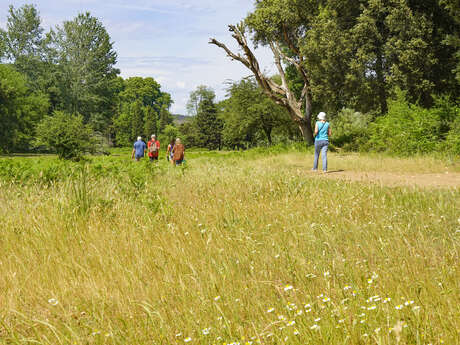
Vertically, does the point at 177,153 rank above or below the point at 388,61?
below

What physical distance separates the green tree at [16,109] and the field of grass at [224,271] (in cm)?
5098

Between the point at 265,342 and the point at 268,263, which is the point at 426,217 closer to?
the point at 268,263

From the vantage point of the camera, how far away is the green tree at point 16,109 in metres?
51.5

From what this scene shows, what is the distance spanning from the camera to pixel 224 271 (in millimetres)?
3326

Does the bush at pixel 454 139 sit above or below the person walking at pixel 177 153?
above

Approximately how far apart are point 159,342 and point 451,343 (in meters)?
1.54

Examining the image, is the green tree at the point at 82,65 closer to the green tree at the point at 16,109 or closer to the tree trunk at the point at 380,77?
the green tree at the point at 16,109

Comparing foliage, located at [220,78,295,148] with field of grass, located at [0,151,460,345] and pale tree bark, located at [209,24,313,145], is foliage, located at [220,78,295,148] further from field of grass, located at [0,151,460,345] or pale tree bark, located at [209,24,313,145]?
field of grass, located at [0,151,460,345]

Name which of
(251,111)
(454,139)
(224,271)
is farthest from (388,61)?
(224,271)

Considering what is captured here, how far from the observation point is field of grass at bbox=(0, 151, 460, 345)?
233 cm

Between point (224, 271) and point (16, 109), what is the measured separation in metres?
58.0

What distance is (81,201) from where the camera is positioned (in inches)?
230

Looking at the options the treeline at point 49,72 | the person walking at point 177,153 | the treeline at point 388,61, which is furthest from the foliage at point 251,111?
the treeline at point 49,72

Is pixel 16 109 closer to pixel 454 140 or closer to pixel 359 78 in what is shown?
pixel 359 78
